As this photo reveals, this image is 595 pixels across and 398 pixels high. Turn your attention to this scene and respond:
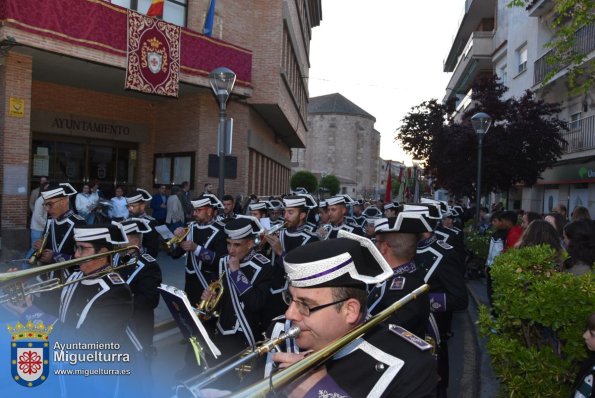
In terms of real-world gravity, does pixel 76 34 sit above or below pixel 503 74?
below

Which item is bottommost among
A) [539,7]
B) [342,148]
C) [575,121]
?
[575,121]

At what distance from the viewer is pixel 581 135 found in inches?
792

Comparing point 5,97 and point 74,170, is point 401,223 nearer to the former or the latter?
point 5,97

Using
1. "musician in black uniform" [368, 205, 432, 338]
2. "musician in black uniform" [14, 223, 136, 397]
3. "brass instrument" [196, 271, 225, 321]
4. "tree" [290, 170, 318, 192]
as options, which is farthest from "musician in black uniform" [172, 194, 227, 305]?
→ "tree" [290, 170, 318, 192]

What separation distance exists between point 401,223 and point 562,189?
2178 cm

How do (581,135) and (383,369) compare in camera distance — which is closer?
(383,369)

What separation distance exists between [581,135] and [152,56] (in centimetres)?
1619

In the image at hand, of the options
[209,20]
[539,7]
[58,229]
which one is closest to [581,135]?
[539,7]

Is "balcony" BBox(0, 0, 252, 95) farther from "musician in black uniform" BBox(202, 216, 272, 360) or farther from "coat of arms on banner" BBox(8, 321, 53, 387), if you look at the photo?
"coat of arms on banner" BBox(8, 321, 53, 387)

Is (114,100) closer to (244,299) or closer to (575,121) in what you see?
(244,299)

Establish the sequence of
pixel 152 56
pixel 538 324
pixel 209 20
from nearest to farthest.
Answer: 1. pixel 538 324
2. pixel 152 56
3. pixel 209 20

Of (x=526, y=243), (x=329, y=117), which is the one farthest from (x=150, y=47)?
(x=329, y=117)

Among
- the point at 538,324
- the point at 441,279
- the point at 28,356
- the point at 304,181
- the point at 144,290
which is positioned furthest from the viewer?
the point at 304,181

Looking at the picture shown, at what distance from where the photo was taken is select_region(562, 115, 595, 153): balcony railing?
1922 centimetres
